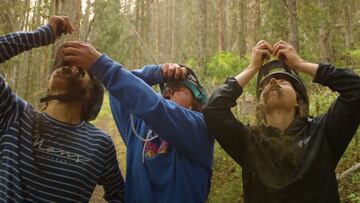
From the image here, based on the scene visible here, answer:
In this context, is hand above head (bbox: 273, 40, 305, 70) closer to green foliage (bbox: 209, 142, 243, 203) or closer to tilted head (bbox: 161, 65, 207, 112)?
tilted head (bbox: 161, 65, 207, 112)

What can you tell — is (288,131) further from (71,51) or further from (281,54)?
(71,51)

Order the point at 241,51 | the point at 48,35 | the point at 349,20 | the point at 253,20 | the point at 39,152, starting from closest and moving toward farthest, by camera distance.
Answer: the point at 39,152
the point at 48,35
the point at 253,20
the point at 241,51
the point at 349,20

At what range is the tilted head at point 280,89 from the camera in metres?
2.64

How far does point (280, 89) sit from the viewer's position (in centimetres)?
265

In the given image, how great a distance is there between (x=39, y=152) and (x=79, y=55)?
0.61 m

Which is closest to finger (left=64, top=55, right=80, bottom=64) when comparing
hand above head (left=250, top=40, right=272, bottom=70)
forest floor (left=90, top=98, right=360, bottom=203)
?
hand above head (left=250, top=40, right=272, bottom=70)

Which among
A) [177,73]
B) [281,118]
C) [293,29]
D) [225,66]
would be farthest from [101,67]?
[225,66]

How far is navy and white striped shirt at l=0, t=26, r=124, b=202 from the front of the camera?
217 cm

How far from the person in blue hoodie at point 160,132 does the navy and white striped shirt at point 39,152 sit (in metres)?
0.30

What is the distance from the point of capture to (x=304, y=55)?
7848mm

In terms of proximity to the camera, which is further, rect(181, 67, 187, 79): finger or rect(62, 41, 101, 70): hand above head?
rect(181, 67, 187, 79): finger

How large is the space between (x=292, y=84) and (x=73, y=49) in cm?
151

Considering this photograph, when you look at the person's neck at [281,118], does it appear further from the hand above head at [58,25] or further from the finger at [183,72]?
the hand above head at [58,25]

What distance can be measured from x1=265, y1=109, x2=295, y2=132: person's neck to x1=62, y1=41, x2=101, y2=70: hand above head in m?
1.24
